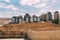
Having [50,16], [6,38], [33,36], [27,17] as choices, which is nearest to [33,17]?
[27,17]

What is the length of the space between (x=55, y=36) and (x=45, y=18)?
34205mm

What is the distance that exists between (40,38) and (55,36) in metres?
1.24

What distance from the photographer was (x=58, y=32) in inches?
380

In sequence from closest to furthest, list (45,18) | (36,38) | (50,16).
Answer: (36,38) → (45,18) → (50,16)

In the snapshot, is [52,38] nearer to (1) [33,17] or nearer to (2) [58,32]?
(2) [58,32]

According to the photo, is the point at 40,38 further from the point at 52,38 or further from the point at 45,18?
the point at 45,18

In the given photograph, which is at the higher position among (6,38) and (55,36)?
(55,36)

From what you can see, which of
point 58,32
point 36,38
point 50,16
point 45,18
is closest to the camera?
point 58,32

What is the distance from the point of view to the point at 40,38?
1024cm

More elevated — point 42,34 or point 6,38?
point 42,34

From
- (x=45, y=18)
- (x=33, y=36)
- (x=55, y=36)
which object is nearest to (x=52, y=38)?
(x=55, y=36)

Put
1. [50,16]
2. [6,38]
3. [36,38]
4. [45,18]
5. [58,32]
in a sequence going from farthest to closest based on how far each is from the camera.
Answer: [50,16], [45,18], [6,38], [36,38], [58,32]

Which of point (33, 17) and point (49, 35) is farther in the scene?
point (33, 17)

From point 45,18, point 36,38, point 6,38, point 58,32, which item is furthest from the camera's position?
point 45,18
